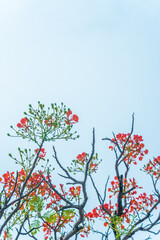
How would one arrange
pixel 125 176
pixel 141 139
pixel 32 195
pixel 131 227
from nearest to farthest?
pixel 131 227
pixel 32 195
pixel 125 176
pixel 141 139

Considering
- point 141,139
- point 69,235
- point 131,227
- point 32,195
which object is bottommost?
point 69,235

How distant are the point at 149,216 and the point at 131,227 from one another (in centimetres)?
67

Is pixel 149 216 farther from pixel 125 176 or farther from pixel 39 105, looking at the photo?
pixel 39 105

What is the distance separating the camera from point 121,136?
7238 millimetres

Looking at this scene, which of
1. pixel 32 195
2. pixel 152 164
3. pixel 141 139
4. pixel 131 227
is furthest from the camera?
pixel 152 164

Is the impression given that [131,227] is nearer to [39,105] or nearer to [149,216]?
[149,216]

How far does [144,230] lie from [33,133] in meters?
3.09

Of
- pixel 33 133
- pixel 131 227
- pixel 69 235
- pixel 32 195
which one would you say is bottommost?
pixel 69 235

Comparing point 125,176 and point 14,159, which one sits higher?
point 125,176

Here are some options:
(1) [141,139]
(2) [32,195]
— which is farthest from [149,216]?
(2) [32,195]

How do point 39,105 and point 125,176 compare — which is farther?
point 125,176

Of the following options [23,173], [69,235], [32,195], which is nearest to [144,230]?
[69,235]

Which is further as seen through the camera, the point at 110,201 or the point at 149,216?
the point at 110,201

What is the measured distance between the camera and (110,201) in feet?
22.4
